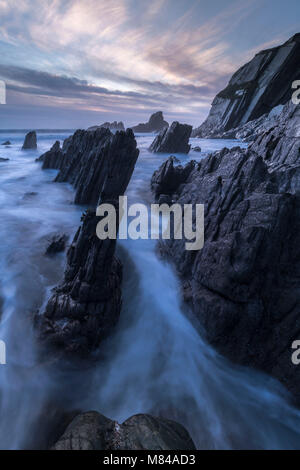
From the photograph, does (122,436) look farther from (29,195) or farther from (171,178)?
(29,195)

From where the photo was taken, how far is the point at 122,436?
5160 millimetres

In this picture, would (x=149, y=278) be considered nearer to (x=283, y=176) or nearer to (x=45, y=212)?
(x=283, y=176)

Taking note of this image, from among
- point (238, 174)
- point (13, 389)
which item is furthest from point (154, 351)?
point (238, 174)

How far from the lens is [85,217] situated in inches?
355

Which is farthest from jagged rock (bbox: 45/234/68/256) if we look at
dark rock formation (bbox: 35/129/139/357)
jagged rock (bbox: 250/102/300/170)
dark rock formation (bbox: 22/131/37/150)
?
dark rock formation (bbox: 22/131/37/150)

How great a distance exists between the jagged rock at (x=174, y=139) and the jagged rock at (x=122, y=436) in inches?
2520

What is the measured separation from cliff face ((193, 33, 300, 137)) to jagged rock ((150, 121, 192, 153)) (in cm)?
5801

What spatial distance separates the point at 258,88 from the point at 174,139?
68900mm

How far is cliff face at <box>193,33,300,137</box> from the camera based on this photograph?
8938cm

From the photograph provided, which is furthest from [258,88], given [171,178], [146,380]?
[146,380]

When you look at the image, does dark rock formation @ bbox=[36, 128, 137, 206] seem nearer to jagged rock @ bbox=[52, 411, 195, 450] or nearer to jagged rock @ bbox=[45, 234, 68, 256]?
jagged rock @ bbox=[45, 234, 68, 256]

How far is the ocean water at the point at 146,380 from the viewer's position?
23.3 feet

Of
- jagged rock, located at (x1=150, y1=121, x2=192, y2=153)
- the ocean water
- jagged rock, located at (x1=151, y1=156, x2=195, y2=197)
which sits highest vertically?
jagged rock, located at (x1=150, y1=121, x2=192, y2=153)
